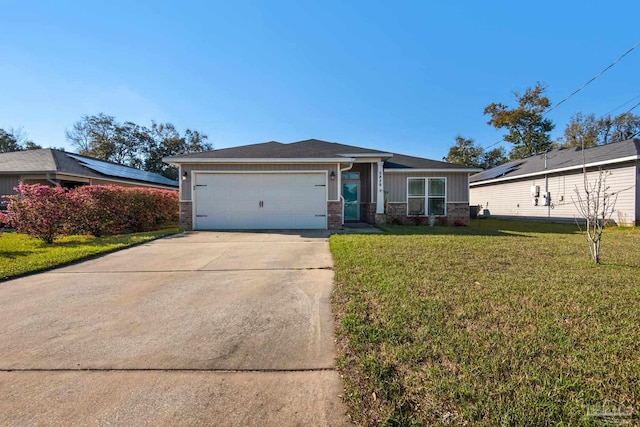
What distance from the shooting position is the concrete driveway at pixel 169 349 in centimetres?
175

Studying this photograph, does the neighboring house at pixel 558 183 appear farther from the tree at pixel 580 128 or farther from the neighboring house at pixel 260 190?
the tree at pixel 580 128

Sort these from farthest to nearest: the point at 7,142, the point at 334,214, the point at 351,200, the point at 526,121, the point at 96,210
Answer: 1. the point at 7,142
2. the point at 526,121
3. the point at 351,200
4. the point at 334,214
5. the point at 96,210

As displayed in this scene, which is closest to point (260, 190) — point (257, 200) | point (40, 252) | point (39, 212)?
point (257, 200)

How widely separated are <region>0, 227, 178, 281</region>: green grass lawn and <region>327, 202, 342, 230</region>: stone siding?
5.39 metres

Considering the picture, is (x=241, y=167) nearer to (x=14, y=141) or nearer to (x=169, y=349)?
(x=169, y=349)

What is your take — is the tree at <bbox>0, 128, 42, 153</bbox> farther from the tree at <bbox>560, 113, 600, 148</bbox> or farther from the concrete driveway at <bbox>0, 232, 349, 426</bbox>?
the tree at <bbox>560, 113, 600, 148</bbox>

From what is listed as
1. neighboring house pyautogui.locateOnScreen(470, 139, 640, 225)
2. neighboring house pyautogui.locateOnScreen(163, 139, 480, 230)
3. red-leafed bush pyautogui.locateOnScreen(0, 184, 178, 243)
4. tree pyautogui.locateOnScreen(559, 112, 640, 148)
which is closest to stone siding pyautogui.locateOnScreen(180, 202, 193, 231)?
neighboring house pyautogui.locateOnScreen(163, 139, 480, 230)

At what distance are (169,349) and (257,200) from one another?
809 cm

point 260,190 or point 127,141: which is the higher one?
point 127,141

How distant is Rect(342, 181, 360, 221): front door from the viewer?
13977 millimetres

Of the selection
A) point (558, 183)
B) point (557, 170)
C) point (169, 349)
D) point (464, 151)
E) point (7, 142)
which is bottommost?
point (169, 349)

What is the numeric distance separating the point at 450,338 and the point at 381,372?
0.77 metres

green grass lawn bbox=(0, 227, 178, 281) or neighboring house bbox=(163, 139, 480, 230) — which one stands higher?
neighboring house bbox=(163, 139, 480, 230)

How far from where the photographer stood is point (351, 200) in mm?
14047
